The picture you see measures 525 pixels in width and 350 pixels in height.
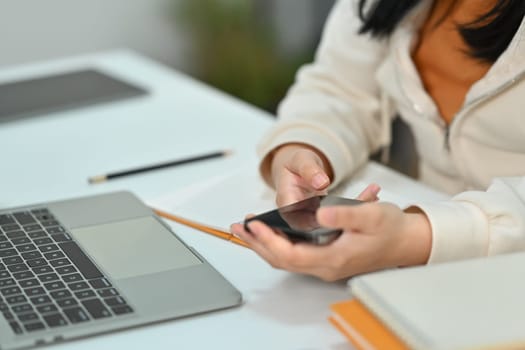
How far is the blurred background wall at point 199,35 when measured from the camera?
2557 mm

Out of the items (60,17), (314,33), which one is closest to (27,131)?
(60,17)

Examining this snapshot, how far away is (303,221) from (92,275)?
0.65 ft

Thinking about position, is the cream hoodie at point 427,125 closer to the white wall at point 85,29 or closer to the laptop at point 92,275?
the laptop at point 92,275

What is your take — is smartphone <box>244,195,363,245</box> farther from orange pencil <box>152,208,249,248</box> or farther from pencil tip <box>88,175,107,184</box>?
pencil tip <box>88,175,107,184</box>

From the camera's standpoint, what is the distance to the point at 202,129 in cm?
129

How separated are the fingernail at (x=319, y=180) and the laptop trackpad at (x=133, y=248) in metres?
Result: 0.13

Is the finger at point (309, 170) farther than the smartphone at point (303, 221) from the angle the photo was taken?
Yes

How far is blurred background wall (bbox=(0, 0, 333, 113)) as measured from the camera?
2557 mm

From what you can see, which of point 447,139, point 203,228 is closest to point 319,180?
point 203,228

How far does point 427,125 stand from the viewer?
1071 mm

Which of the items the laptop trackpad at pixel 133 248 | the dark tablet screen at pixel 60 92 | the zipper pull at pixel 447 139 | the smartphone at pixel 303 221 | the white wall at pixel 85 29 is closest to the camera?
the smartphone at pixel 303 221

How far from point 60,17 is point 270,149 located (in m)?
1.67

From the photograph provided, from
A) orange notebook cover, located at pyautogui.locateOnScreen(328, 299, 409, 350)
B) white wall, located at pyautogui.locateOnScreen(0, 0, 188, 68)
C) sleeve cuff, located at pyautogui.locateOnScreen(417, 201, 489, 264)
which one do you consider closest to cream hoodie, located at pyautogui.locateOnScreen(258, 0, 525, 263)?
sleeve cuff, located at pyautogui.locateOnScreen(417, 201, 489, 264)

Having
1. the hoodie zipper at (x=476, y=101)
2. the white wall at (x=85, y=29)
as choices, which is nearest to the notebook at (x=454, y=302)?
the hoodie zipper at (x=476, y=101)
